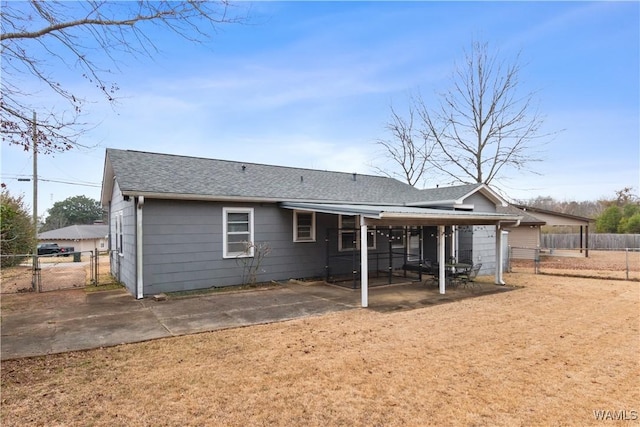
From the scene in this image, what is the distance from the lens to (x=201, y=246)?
375 inches

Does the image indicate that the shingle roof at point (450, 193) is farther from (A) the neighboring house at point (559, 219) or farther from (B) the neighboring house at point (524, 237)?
(A) the neighboring house at point (559, 219)

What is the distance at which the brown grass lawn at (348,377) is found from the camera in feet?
10.6

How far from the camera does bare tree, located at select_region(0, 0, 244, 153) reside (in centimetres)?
427

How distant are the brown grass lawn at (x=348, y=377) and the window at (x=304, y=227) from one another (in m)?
5.03

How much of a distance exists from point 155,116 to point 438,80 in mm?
17032

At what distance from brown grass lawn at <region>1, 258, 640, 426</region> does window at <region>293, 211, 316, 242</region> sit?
5.03 m

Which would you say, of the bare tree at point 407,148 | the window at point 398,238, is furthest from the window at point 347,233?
the bare tree at point 407,148

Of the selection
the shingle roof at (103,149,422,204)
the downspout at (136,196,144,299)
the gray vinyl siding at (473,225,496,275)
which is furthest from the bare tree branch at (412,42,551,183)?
the downspout at (136,196,144,299)

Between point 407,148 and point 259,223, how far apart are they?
1945 centimetres

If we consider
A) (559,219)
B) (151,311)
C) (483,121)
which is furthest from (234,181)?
(559,219)

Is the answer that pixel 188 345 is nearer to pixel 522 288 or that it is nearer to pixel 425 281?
pixel 425 281

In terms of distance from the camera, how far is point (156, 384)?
3842 mm

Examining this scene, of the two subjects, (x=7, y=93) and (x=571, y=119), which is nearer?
(x=7, y=93)

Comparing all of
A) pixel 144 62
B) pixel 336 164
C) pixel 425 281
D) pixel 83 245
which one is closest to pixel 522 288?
pixel 425 281
